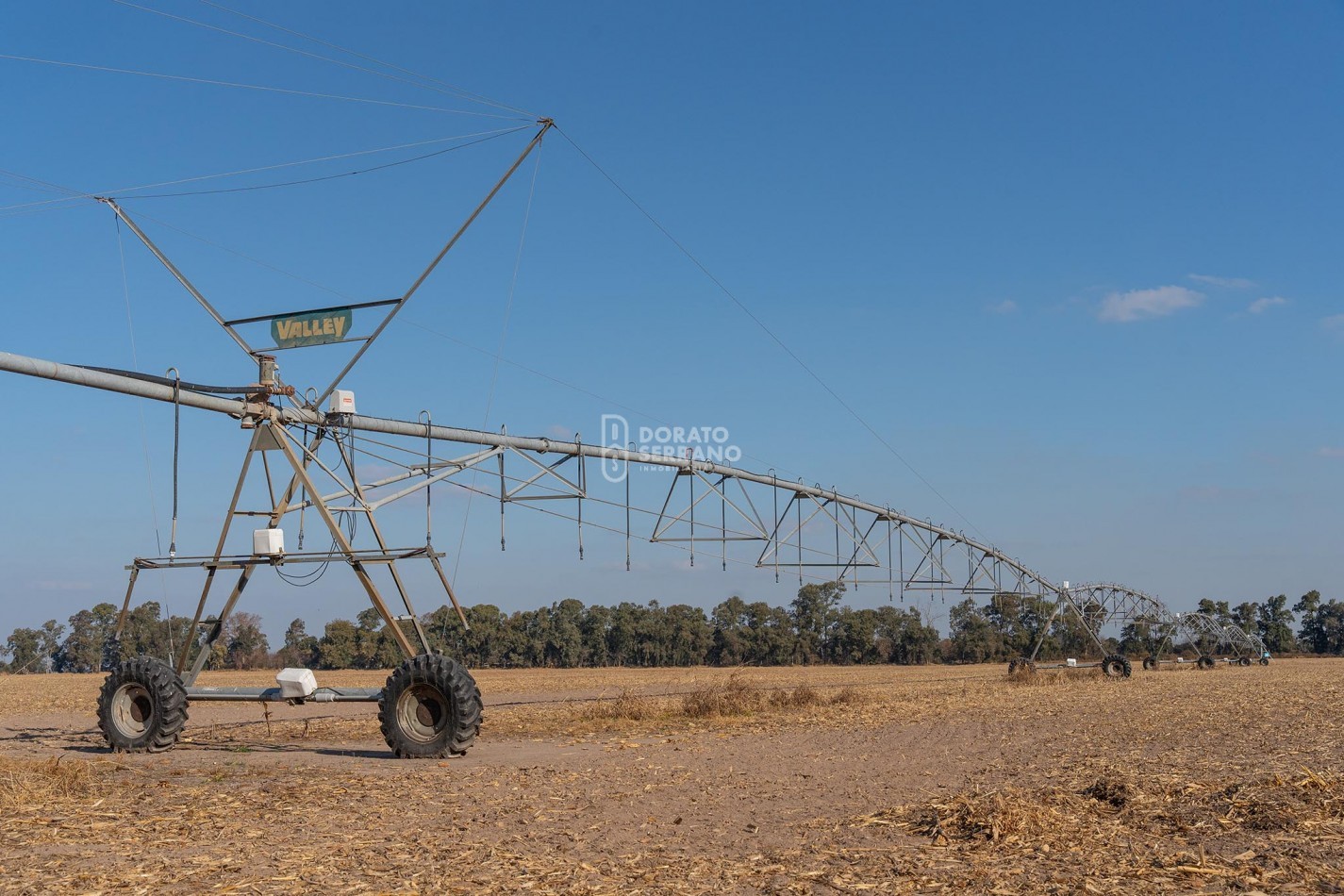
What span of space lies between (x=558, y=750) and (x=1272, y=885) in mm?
12276

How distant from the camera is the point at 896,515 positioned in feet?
112

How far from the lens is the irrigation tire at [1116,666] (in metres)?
46.7

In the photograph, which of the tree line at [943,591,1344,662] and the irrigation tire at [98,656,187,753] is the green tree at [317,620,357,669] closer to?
the tree line at [943,591,1344,662]

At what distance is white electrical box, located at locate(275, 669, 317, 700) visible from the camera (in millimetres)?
17516

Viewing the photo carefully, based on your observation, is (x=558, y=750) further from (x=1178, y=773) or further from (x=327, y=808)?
(x=1178, y=773)

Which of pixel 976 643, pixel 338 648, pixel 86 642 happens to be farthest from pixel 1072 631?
pixel 86 642

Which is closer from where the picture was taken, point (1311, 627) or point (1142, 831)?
point (1142, 831)

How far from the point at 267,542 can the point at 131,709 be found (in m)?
3.73

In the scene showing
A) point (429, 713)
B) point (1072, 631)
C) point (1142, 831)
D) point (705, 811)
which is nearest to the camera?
point (1142, 831)

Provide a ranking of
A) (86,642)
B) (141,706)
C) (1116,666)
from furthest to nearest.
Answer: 1. (86,642)
2. (1116,666)
3. (141,706)

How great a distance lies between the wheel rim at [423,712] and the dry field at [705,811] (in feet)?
3.13

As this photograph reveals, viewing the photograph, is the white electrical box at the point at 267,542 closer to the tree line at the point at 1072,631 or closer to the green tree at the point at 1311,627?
the tree line at the point at 1072,631

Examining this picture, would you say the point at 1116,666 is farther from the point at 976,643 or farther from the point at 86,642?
the point at 86,642

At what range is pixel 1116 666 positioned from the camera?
47.6 metres
